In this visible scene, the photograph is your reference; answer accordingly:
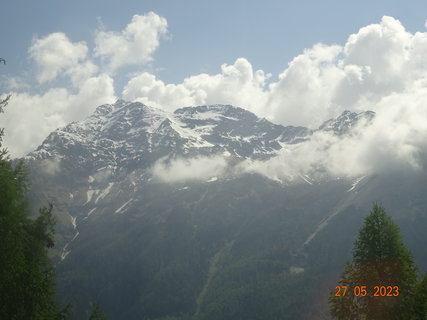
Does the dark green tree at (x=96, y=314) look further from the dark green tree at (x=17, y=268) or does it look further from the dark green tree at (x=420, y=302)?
the dark green tree at (x=420, y=302)

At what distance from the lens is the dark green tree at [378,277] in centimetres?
3012

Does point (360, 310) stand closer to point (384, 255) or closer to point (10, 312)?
point (384, 255)

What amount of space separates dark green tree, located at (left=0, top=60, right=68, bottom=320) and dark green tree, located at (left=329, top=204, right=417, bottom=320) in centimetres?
1924

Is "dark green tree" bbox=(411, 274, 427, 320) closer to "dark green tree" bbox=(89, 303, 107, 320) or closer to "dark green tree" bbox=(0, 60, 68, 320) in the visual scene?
"dark green tree" bbox=(89, 303, 107, 320)

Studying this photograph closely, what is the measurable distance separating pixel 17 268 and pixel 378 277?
22.9 m

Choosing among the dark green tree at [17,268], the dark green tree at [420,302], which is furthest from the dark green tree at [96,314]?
the dark green tree at [420,302]

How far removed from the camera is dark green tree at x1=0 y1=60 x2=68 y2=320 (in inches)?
973

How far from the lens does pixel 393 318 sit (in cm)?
2966

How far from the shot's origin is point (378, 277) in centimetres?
3047

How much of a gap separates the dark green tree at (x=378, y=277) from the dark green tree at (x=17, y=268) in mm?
19240

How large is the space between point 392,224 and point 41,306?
23.9 metres

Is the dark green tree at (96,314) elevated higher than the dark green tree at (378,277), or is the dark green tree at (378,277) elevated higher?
the dark green tree at (378,277)

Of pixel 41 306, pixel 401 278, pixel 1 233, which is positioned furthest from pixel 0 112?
pixel 401 278

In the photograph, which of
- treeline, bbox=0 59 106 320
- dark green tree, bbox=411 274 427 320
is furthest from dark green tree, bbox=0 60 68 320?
dark green tree, bbox=411 274 427 320
